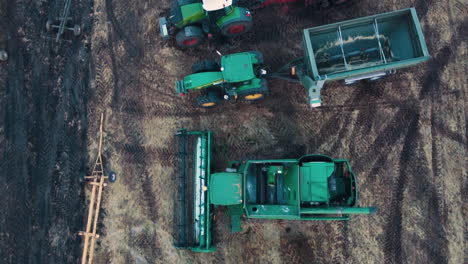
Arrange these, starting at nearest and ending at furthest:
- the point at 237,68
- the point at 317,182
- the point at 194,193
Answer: the point at 317,182
the point at 237,68
the point at 194,193

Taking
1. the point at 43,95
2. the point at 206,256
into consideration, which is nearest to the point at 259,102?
the point at 206,256

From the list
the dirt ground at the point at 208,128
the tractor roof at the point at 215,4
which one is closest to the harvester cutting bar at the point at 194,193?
the dirt ground at the point at 208,128

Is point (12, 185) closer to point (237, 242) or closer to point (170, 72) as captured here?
point (170, 72)

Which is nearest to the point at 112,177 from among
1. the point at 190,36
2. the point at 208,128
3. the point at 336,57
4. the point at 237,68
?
the point at 208,128

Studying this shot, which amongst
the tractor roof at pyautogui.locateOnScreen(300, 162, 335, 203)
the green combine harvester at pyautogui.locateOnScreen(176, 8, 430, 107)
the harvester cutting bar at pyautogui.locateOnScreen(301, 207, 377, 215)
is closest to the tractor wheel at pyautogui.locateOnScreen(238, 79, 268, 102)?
the green combine harvester at pyautogui.locateOnScreen(176, 8, 430, 107)

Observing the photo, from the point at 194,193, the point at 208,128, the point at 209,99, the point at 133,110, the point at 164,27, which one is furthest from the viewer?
the point at 133,110

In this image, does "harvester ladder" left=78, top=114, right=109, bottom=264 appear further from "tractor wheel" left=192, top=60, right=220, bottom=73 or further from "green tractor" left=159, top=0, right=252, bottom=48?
"green tractor" left=159, top=0, right=252, bottom=48

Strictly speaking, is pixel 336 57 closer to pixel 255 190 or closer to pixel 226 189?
pixel 255 190
